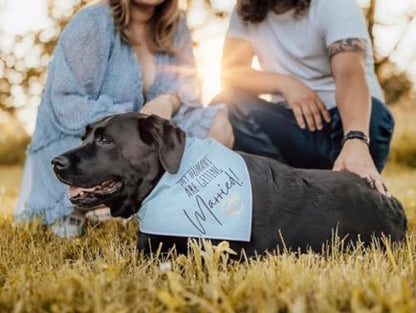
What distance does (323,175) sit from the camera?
3.06m

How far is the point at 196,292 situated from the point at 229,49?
264cm

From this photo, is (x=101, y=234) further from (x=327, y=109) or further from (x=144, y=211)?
(x=327, y=109)

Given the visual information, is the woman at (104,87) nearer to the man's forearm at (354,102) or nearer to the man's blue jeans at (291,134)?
the man's blue jeans at (291,134)

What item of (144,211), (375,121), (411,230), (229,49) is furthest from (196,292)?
(229,49)

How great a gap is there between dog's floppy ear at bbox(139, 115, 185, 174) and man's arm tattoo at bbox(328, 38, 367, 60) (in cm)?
131

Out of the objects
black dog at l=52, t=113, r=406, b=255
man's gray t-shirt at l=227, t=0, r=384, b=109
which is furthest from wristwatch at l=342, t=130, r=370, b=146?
man's gray t-shirt at l=227, t=0, r=384, b=109

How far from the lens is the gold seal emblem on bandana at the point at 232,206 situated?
2803mm

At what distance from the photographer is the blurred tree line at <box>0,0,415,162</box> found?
1085 centimetres

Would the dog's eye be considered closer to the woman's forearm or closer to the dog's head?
the dog's head

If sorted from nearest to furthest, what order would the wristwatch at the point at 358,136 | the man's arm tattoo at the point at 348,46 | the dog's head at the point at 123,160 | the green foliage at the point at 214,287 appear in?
1. the green foliage at the point at 214,287
2. the dog's head at the point at 123,160
3. the wristwatch at the point at 358,136
4. the man's arm tattoo at the point at 348,46

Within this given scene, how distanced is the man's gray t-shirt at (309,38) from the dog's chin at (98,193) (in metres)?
1.65

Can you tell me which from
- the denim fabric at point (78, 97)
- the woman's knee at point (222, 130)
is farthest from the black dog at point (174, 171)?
the woman's knee at point (222, 130)

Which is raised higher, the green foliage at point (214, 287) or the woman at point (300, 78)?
the woman at point (300, 78)

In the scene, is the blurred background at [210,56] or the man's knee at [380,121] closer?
the man's knee at [380,121]
